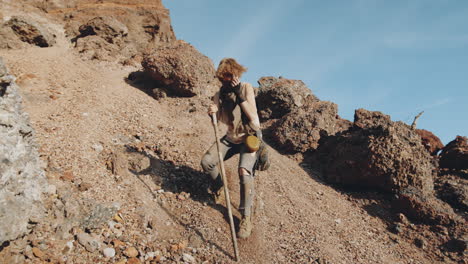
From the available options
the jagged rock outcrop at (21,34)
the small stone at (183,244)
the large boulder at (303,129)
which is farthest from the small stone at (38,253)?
the jagged rock outcrop at (21,34)

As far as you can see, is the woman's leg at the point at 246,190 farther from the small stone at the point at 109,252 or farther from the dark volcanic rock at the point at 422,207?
the dark volcanic rock at the point at 422,207

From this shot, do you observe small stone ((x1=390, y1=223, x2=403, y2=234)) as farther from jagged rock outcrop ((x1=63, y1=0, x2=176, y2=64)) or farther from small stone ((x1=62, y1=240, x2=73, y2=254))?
jagged rock outcrop ((x1=63, y1=0, x2=176, y2=64))

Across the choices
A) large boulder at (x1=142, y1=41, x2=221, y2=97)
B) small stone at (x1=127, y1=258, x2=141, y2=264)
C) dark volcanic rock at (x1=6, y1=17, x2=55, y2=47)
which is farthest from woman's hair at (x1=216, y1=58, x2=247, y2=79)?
dark volcanic rock at (x1=6, y1=17, x2=55, y2=47)

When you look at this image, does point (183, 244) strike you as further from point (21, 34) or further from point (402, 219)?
point (21, 34)

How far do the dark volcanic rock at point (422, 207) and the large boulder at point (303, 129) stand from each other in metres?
2.52

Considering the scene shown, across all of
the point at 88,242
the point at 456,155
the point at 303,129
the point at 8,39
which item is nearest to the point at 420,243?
the point at 456,155

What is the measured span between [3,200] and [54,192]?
104cm

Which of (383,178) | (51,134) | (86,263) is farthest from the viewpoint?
(383,178)

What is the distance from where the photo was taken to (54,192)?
13.5 feet

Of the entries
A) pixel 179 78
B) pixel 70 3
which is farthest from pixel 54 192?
pixel 70 3

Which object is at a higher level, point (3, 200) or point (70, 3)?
point (70, 3)

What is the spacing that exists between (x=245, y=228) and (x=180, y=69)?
213 inches

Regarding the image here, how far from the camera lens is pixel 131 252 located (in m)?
3.71

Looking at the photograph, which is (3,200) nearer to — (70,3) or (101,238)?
(101,238)
